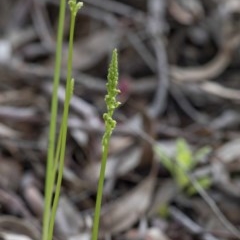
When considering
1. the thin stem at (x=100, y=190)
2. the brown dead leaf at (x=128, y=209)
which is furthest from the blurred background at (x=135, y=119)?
the thin stem at (x=100, y=190)

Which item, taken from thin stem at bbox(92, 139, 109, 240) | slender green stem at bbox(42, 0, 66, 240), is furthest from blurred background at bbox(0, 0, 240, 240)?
thin stem at bbox(92, 139, 109, 240)

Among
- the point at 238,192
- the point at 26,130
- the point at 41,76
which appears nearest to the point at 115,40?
the point at 41,76

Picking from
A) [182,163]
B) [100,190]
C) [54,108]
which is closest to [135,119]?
[182,163]

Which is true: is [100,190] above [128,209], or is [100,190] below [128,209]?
below

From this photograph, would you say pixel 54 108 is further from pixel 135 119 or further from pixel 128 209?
pixel 135 119

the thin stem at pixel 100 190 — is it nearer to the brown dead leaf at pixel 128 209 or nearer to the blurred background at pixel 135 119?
the blurred background at pixel 135 119

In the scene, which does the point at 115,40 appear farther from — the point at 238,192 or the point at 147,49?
the point at 238,192

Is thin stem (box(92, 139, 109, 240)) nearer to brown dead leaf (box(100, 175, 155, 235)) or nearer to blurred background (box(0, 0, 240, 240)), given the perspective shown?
blurred background (box(0, 0, 240, 240))

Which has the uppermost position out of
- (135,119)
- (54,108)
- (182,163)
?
(135,119)
